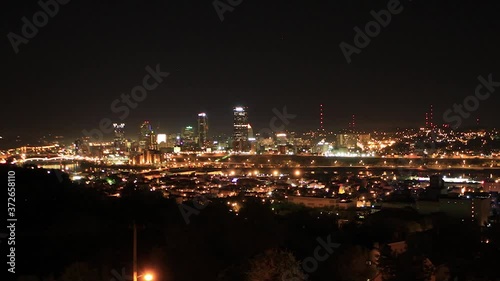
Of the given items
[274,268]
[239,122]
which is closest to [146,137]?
[239,122]

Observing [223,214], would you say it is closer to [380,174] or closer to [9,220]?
[9,220]

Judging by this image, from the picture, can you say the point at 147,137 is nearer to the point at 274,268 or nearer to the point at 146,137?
the point at 146,137

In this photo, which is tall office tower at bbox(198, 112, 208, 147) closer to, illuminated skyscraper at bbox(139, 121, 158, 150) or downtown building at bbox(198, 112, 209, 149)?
downtown building at bbox(198, 112, 209, 149)

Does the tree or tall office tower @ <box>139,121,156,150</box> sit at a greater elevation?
tall office tower @ <box>139,121,156,150</box>

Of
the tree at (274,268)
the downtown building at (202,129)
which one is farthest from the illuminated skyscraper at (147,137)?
the tree at (274,268)

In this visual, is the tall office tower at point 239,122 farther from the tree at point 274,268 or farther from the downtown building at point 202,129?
the tree at point 274,268

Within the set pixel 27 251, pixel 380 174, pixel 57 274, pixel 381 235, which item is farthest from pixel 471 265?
pixel 380 174

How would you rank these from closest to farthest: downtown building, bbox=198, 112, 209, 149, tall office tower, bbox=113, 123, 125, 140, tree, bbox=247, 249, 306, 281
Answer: tree, bbox=247, 249, 306, 281, tall office tower, bbox=113, 123, 125, 140, downtown building, bbox=198, 112, 209, 149

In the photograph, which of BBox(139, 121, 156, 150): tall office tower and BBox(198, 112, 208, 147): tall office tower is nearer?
BBox(139, 121, 156, 150): tall office tower

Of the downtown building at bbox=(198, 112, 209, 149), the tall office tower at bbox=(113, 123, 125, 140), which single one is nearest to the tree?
the tall office tower at bbox=(113, 123, 125, 140)

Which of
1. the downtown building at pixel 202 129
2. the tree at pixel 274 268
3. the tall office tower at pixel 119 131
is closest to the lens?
the tree at pixel 274 268
